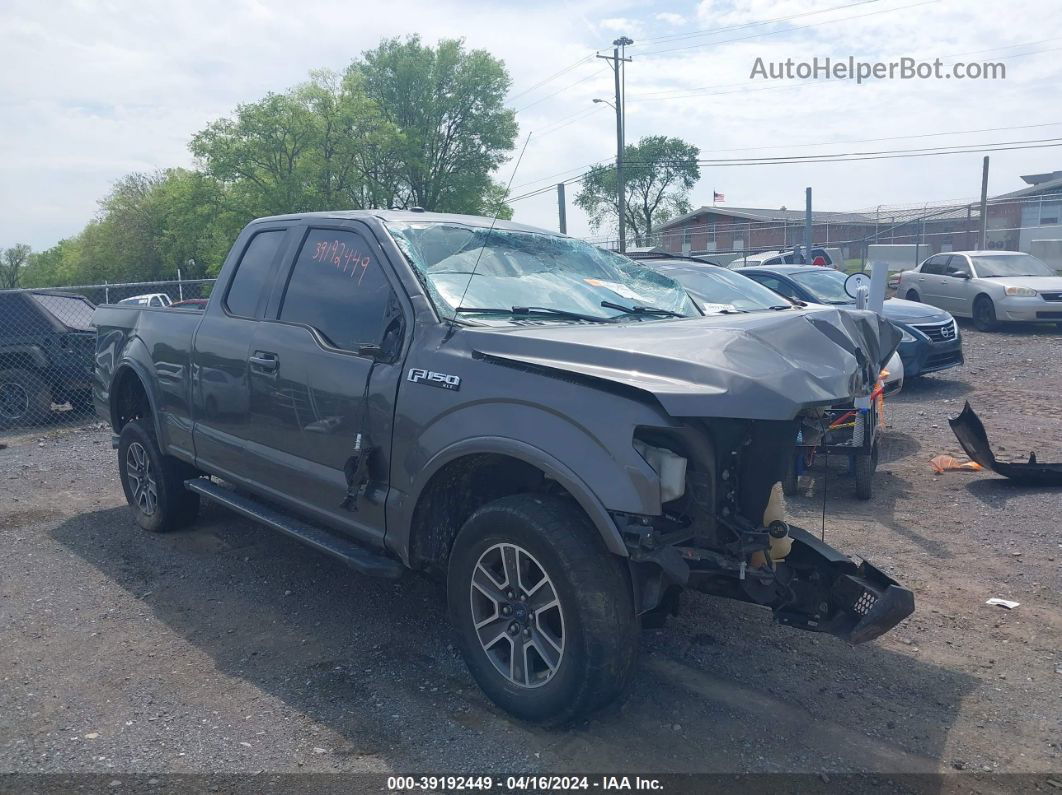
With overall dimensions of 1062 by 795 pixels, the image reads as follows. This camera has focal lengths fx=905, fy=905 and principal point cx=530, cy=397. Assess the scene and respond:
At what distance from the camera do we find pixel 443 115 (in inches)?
1861

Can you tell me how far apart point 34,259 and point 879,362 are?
9253cm

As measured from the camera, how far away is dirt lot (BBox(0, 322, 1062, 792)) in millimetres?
3432

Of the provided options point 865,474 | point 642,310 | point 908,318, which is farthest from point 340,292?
point 908,318

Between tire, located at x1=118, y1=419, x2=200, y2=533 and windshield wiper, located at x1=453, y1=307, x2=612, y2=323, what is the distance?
9.79 feet

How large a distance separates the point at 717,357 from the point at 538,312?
1148 millimetres

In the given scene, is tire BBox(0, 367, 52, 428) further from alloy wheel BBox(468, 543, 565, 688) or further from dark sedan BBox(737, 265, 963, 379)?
alloy wheel BBox(468, 543, 565, 688)

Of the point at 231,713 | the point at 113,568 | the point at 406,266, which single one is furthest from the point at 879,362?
the point at 113,568

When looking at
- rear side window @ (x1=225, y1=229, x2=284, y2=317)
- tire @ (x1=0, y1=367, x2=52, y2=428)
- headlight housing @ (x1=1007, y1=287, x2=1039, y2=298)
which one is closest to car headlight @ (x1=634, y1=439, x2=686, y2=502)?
rear side window @ (x1=225, y1=229, x2=284, y2=317)

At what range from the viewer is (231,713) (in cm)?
379

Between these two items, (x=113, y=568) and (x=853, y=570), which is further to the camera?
(x=113, y=568)

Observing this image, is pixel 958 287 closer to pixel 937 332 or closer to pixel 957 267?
pixel 957 267

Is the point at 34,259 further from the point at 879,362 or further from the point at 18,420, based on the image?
the point at 879,362

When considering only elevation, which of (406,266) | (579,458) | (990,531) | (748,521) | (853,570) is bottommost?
(990,531)

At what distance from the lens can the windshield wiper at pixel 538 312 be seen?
411 centimetres
